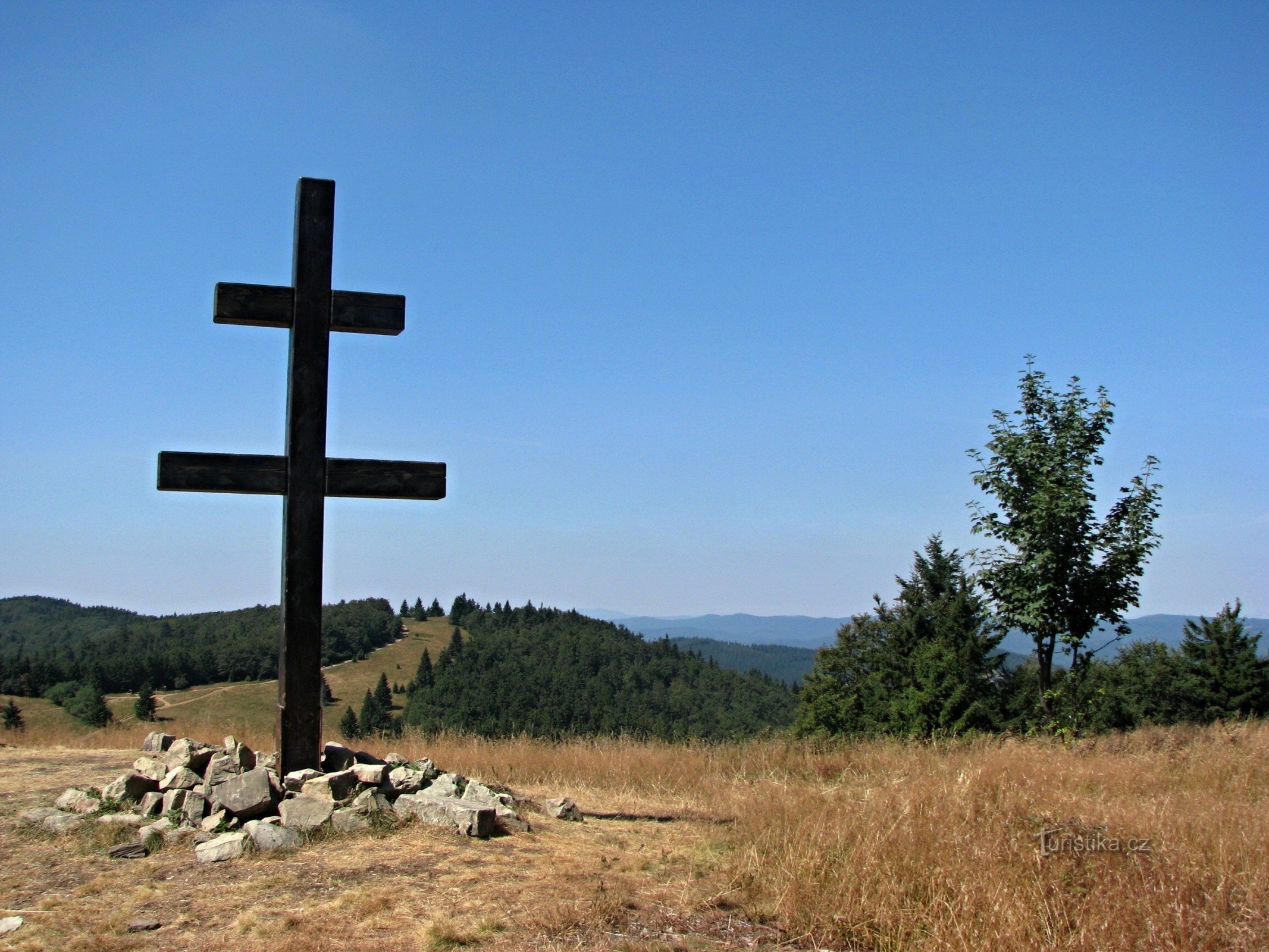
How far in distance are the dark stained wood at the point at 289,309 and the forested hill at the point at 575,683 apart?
176 ft

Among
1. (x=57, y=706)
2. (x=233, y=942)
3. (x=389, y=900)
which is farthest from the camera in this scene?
(x=57, y=706)

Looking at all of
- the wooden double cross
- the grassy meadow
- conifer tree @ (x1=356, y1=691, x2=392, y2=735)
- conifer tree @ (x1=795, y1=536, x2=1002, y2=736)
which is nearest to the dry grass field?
the grassy meadow

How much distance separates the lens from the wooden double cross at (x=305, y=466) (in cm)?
737

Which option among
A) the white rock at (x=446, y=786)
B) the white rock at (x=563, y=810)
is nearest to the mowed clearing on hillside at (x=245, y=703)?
the white rock at (x=446, y=786)

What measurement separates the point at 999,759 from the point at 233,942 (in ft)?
24.7

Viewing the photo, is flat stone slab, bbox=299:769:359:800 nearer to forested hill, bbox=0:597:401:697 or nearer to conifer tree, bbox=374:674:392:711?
forested hill, bbox=0:597:401:697

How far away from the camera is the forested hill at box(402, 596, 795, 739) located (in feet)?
230

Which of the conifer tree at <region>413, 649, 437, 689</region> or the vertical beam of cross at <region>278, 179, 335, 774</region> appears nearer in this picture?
the vertical beam of cross at <region>278, 179, 335, 774</region>

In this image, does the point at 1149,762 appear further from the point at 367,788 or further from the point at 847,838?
the point at 367,788

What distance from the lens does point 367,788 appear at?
688 centimetres

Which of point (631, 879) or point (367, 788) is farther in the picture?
point (367, 788)

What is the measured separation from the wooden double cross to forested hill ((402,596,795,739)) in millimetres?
53333

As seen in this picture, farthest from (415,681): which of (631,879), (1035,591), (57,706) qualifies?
(631,879)

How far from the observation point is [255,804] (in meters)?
6.39
